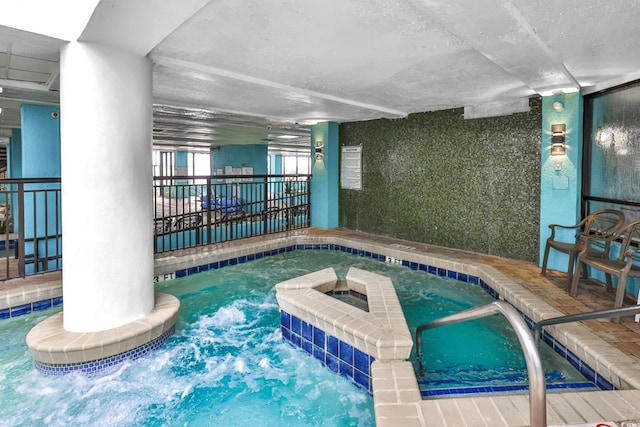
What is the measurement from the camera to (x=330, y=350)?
9.96 ft

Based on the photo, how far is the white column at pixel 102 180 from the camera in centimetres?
285

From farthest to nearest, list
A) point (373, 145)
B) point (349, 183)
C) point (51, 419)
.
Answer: point (349, 183) < point (373, 145) < point (51, 419)

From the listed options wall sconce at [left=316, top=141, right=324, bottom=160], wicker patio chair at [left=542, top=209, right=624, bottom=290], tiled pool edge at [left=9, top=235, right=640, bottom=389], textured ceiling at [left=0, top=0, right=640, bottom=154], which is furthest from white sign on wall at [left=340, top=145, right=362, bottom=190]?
wicker patio chair at [left=542, top=209, right=624, bottom=290]

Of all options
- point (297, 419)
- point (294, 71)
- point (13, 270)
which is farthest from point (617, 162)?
point (13, 270)

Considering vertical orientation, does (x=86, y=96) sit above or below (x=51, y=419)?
above

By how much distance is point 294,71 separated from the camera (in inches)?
165

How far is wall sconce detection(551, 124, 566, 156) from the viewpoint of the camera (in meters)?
4.75

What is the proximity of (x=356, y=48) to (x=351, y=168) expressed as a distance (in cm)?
504

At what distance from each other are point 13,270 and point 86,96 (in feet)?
12.6

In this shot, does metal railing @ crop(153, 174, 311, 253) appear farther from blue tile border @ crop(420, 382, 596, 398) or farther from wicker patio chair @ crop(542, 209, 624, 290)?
wicker patio chair @ crop(542, 209, 624, 290)

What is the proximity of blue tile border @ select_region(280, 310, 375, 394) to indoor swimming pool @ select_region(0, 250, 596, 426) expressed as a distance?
2.6 inches

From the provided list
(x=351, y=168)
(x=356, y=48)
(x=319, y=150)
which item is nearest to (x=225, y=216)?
(x=319, y=150)

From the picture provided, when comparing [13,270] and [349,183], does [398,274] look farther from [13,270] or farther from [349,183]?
[13,270]

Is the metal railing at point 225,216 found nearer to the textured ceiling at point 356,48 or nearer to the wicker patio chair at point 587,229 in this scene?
the textured ceiling at point 356,48
